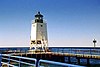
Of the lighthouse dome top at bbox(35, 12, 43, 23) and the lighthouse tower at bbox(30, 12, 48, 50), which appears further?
the lighthouse dome top at bbox(35, 12, 43, 23)

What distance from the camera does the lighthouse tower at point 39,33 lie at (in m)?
63.0

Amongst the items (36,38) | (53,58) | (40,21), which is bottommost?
(53,58)

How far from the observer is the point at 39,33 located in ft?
206

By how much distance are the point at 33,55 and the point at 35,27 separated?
33.1 ft

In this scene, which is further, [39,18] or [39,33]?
[39,18]

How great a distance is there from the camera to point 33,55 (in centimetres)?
5581

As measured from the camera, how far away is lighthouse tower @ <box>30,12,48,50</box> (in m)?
63.0

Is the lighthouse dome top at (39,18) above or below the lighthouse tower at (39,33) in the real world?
above

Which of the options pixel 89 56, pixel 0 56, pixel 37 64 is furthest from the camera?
pixel 89 56

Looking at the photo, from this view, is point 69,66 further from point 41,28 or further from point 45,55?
point 41,28

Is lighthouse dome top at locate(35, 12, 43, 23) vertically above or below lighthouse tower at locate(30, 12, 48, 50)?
above

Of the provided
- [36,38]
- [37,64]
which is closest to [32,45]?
[36,38]

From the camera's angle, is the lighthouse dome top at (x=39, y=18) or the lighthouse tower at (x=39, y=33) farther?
the lighthouse dome top at (x=39, y=18)

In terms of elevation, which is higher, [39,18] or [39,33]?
Result: [39,18]
